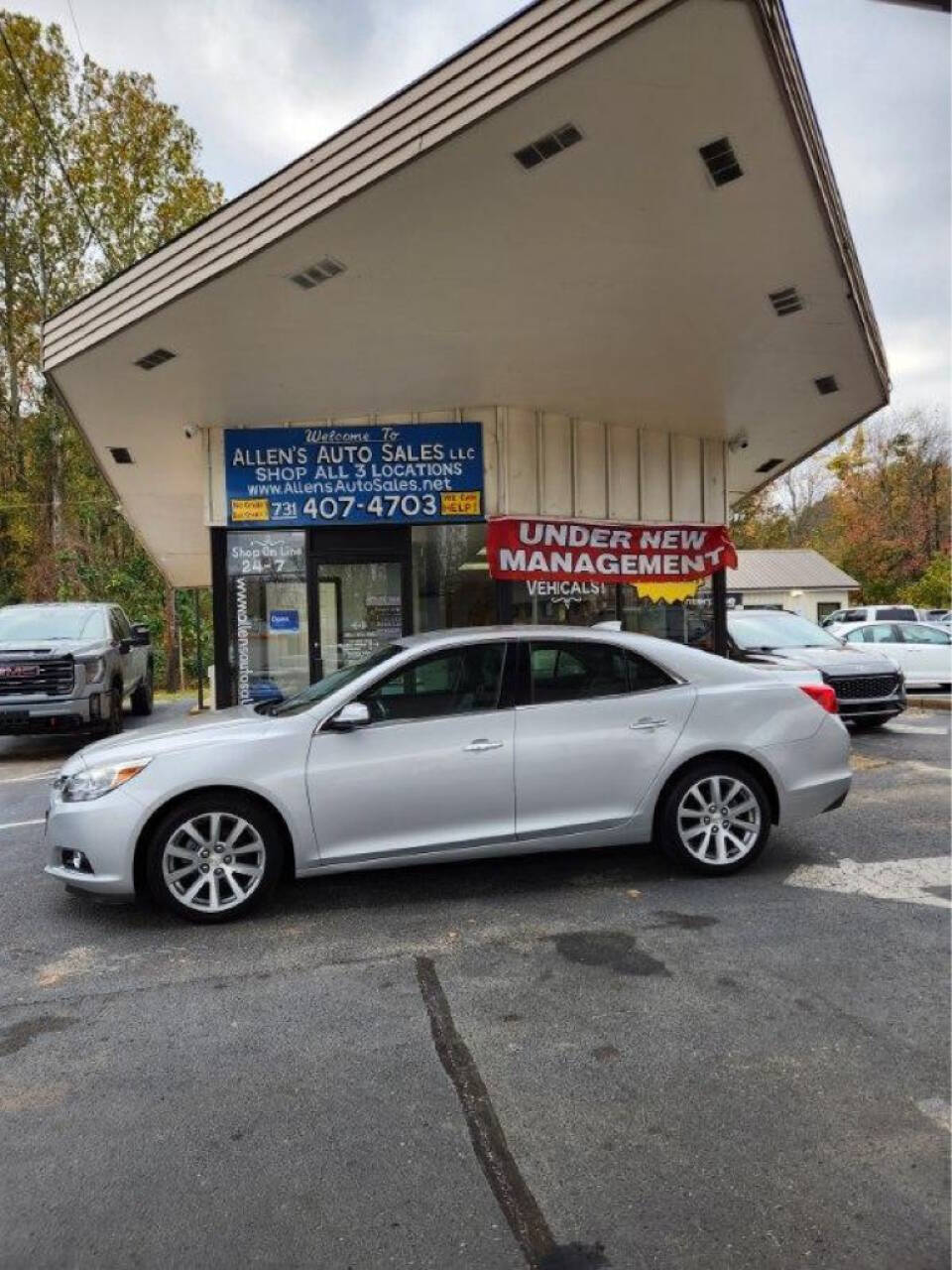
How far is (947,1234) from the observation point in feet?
7.17

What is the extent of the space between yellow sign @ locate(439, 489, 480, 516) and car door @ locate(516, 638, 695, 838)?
4964 mm

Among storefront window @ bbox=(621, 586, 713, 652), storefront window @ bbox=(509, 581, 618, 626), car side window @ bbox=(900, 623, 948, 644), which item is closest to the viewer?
storefront window @ bbox=(509, 581, 618, 626)

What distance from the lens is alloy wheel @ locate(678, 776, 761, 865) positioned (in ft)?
16.3

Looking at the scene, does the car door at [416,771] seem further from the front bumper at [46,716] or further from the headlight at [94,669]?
the headlight at [94,669]

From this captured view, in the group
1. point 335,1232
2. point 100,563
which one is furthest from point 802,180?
point 100,563

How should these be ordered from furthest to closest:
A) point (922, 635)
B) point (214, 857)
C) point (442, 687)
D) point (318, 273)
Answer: point (922, 635), point (318, 273), point (442, 687), point (214, 857)

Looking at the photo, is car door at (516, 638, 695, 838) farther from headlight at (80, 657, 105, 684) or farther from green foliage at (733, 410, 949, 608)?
green foliage at (733, 410, 949, 608)

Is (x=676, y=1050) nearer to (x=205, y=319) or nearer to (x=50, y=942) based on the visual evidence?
(x=50, y=942)

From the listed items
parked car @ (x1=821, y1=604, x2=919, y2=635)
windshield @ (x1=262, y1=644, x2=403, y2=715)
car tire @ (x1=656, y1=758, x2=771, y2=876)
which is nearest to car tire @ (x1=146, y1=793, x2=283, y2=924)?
windshield @ (x1=262, y1=644, x2=403, y2=715)

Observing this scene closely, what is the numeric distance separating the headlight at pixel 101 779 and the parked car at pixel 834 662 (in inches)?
304

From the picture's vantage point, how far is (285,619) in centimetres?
1001

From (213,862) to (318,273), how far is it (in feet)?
14.5

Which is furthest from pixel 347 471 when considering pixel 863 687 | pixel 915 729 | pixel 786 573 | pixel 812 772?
pixel 786 573

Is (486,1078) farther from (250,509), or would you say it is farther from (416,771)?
(250,509)
